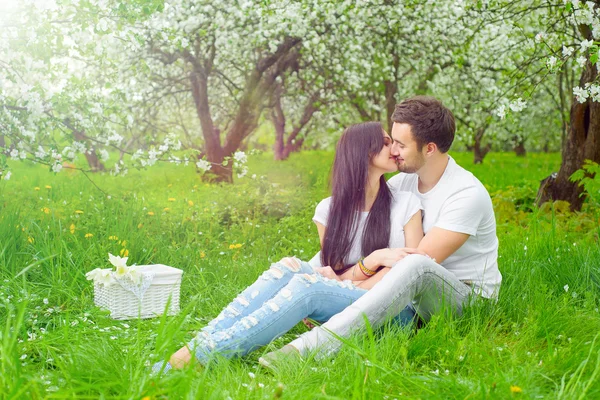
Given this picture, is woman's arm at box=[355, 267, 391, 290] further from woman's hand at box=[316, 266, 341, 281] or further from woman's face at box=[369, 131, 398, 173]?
woman's face at box=[369, 131, 398, 173]

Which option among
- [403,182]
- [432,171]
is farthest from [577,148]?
[432,171]

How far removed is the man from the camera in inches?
118

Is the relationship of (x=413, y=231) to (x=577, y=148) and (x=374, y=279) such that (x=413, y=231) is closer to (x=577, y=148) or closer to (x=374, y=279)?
(x=374, y=279)

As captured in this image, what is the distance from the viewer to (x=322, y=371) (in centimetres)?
268

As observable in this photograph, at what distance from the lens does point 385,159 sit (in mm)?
3547

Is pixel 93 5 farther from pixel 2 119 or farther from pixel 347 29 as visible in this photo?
pixel 347 29

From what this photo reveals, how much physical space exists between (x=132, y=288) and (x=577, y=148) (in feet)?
16.3

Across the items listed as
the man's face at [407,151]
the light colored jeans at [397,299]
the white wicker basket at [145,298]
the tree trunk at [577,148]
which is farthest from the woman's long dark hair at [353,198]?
the tree trunk at [577,148]

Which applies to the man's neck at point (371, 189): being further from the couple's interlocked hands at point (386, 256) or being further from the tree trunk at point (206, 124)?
the tree trunk at point (206, 124)

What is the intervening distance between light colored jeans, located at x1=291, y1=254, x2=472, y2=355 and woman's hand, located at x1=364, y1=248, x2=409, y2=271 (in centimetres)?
15

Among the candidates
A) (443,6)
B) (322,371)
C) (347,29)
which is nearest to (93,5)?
(322,371)

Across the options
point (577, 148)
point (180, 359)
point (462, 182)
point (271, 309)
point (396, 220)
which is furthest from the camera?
point (577, 148)

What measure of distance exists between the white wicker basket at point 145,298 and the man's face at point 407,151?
58.5 inches

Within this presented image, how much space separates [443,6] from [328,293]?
305 inches
